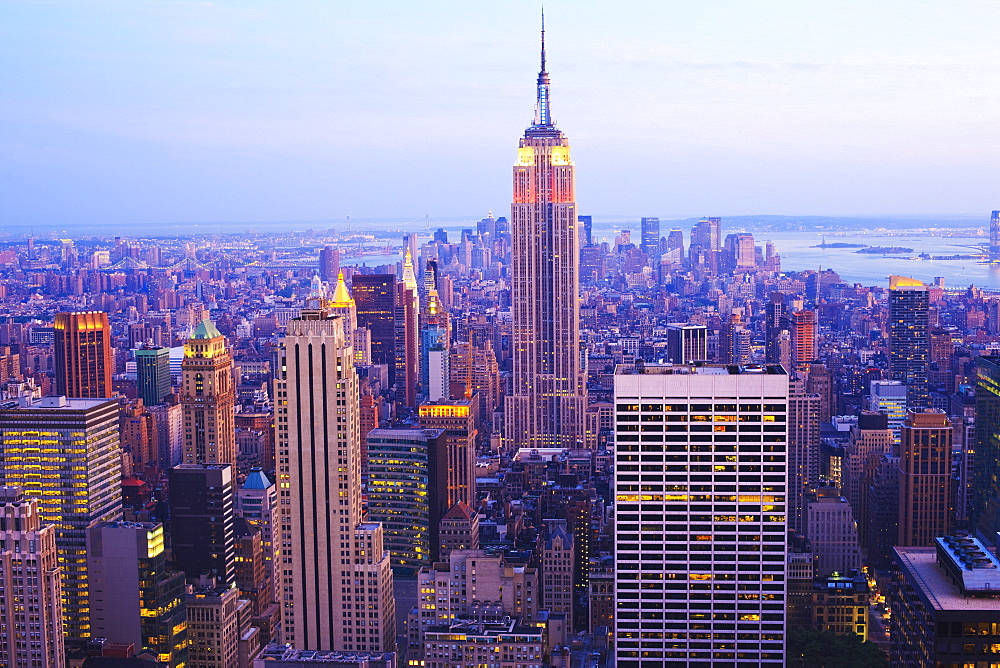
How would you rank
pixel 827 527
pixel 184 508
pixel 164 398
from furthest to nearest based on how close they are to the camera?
1. pixel 164 398
2. pixel 827 527
3. pixel 184 508

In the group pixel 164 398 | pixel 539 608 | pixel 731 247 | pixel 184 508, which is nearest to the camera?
pixel 539 608

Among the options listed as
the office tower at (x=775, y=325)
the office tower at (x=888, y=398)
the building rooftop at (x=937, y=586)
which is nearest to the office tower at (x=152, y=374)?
the office tower at (x=775, y=325)

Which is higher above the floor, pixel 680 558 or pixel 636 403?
pixel 636 403

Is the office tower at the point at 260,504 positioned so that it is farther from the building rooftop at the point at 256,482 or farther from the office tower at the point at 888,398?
the office tower at the point at 888,398

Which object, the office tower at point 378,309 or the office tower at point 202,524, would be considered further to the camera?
the office tower at point 378,309

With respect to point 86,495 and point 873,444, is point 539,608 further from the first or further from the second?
point 873,444

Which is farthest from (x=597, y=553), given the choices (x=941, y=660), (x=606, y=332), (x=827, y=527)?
(x=606, y=332)
